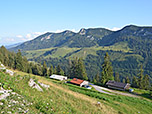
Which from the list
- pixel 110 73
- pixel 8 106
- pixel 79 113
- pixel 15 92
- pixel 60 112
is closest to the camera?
pixel 8 106

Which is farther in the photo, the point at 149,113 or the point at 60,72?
the point at 60,72

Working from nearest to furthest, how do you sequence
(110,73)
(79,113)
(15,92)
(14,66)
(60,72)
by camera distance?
(15,92), (79,113), (110,73), (14,66), (60,72)

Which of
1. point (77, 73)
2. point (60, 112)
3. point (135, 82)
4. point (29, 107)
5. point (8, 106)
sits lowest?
point (135, 82)

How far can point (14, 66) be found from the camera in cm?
8844

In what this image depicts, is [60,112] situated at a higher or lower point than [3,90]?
lower

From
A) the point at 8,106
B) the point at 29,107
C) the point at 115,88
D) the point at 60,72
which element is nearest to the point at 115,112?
the point at 29,107

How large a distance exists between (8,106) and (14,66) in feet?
Answer: 281

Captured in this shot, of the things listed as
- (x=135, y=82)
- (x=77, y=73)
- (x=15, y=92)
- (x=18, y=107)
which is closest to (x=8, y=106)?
(x=18, y=107)

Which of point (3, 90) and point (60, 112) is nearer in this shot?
point (3, 90)

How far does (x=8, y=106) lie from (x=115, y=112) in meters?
19.1

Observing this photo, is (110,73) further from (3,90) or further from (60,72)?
(3,90)

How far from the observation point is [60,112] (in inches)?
614

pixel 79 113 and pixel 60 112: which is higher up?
pixel 60 112

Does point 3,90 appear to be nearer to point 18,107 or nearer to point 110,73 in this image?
point 18,107
